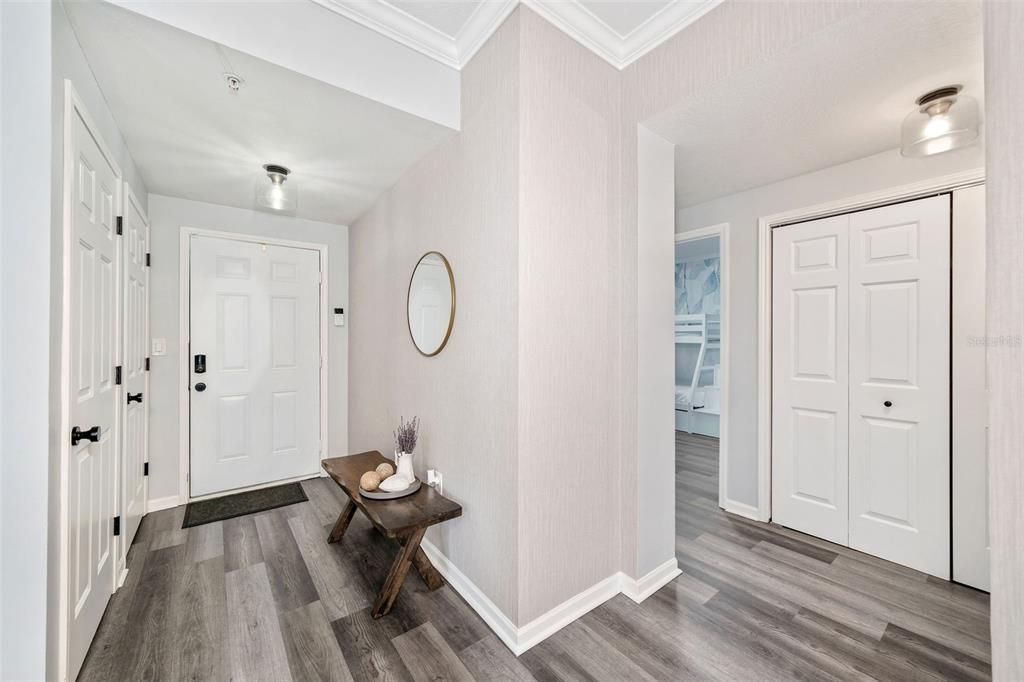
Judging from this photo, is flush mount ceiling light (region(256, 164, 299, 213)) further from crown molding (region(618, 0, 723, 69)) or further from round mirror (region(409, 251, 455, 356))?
crown molding (region(618, 0, 723, 69))

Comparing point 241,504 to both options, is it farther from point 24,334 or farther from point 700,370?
point 700,370

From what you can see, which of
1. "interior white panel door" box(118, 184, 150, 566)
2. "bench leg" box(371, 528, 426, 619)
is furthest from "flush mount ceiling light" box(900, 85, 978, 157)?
"interior white panel door" box(118, 184, 150, 566)

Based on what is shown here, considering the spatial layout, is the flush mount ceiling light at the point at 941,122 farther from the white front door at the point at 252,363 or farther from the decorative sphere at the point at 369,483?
the white front door at the point at 252,363

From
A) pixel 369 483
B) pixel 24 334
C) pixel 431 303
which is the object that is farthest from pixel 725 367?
pixel 24 334

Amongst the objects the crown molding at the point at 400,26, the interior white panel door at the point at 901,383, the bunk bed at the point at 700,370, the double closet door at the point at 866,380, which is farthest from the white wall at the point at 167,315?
the bunk bed at the point at 700,370

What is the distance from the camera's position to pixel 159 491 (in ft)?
10.1

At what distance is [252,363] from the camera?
11.3 feet

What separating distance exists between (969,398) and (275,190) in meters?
4.07

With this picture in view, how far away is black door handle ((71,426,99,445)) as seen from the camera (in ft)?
4.69

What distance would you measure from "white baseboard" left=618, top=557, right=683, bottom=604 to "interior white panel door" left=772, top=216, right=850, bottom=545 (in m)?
1.16

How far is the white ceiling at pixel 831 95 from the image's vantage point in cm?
138

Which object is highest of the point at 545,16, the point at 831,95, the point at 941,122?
the point at 545,16

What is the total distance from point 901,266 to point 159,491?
5.08m

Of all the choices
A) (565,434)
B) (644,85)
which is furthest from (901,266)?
(565,434)
